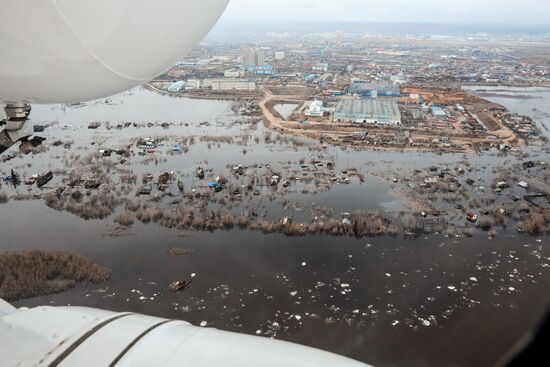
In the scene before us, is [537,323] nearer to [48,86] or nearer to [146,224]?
[48,86]

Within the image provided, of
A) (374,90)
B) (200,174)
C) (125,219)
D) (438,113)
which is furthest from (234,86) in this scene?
(125,219)

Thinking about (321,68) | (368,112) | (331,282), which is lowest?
(331,282)

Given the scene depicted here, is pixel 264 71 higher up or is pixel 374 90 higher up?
pixel 264 71

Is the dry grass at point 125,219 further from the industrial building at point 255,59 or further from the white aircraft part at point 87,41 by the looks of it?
the industrial building at point 255,59

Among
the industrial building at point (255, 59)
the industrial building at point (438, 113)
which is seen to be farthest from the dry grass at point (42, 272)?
the industrial building at point (255, 59)

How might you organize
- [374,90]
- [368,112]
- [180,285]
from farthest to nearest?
[374,90] < [368,112] < [180,285]

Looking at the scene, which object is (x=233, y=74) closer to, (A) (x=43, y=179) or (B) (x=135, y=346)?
(A) (x=43, y=179)

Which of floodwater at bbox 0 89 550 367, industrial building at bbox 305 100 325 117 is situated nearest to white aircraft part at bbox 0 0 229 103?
floodwater at bbox 0 89 550 367
